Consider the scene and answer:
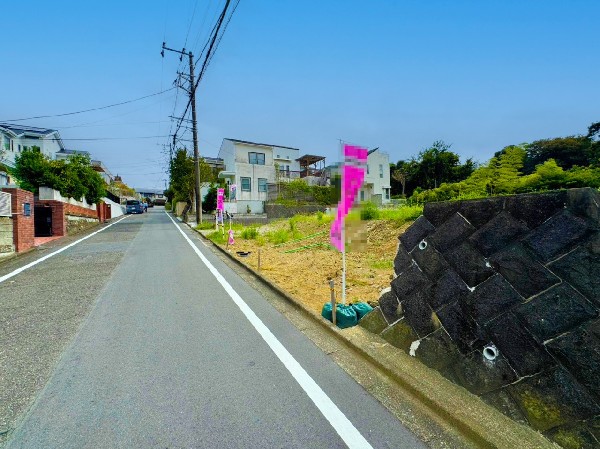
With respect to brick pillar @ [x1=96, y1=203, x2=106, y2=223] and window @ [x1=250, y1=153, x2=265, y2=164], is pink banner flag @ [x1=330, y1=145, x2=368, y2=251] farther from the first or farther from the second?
window @ [x1=250, y1=153, x2=265, y2=164]

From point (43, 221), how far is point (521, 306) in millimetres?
18373

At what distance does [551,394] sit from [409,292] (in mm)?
A: 1294

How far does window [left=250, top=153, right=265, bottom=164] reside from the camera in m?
34.4

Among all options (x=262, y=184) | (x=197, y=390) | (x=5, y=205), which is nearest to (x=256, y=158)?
(x=262, y=184)

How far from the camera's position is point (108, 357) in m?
3.09

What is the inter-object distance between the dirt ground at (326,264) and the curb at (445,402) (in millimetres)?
1452

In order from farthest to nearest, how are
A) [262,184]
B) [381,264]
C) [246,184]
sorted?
[262,184]
[246,184]
[381,264]

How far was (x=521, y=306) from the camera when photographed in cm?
210

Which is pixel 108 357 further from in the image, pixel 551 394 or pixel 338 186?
pixel 551 394

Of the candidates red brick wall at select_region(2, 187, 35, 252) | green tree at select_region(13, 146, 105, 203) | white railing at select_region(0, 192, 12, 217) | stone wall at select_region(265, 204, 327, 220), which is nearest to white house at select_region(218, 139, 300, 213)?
stone wall at select_region(265, 204, 327, 220)

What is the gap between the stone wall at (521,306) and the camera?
183cm

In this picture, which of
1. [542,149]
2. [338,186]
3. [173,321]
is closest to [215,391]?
[173,321]

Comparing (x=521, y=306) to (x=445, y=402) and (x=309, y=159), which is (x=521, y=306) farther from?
(x=309, y=159)

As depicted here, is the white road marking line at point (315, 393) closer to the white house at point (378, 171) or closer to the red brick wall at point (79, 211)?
the red brick wall at point (79, 211)
